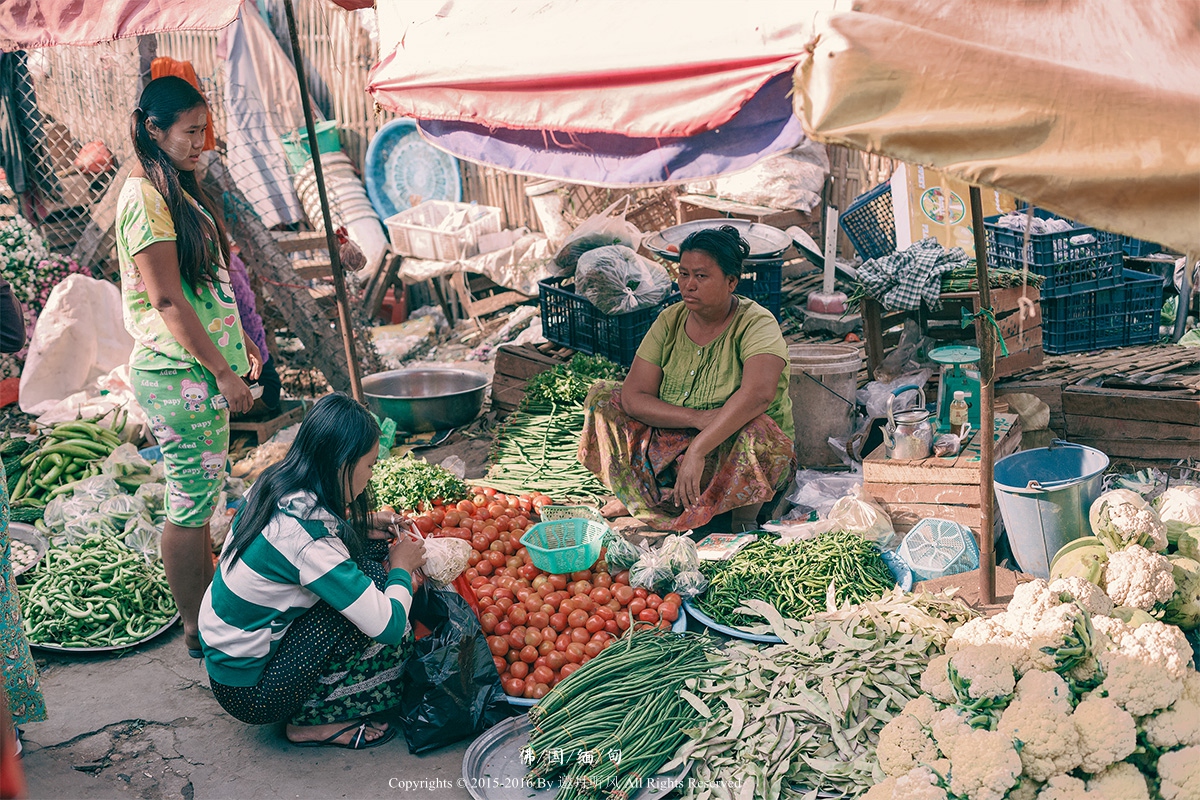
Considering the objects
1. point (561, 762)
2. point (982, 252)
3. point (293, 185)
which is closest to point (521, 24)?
point (982, 252)

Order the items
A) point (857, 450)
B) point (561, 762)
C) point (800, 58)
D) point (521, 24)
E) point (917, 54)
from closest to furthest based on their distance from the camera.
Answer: point (917, 54)
point (800, 58)
point (561, 762)
point (521, 24)
point (857, 450)

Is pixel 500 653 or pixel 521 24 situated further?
pixel 500 653

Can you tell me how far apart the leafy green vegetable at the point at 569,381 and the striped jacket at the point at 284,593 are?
7.96ft

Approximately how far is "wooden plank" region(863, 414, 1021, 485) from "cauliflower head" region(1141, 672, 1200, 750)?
162 cm

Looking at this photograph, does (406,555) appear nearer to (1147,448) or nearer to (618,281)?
(618,281)

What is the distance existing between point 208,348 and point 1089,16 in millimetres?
2966

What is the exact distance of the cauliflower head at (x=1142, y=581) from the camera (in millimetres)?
3045

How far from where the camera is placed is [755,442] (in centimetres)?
436

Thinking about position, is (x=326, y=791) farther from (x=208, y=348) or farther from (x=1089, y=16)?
(x=1089, y=16)

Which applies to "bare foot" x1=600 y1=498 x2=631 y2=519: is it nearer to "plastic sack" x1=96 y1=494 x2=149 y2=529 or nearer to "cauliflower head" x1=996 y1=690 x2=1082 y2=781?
"plastic sack" x1=96 y1=494 x2=149 y2=529

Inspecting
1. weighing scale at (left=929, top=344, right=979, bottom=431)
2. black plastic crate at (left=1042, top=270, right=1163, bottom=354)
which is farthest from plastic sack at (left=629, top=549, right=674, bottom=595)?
black plastic crate at (left=1042, top=270, right=1163, bottom=354)

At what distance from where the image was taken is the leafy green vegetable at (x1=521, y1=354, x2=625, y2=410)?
5551 mm

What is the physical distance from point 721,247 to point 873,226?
2784mm

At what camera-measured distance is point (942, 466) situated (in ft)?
13.9
